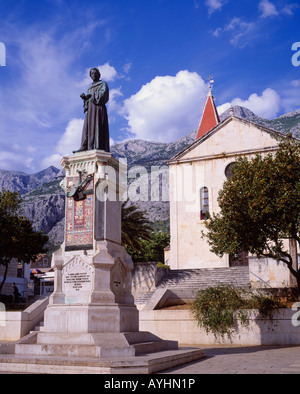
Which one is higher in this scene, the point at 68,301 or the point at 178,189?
the point at 178,189

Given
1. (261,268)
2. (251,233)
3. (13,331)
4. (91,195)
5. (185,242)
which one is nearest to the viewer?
(91,195)

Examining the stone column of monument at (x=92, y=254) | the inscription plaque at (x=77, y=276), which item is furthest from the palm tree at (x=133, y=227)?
the inscription plaque at (x=77, y=276)

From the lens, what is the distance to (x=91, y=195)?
11969mm

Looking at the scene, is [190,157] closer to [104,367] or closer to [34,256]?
[34,256]

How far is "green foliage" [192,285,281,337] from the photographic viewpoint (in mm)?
18328

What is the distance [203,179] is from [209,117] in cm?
1167

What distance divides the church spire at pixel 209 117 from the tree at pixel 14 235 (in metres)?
22.2

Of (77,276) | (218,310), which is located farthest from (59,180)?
(77,276)

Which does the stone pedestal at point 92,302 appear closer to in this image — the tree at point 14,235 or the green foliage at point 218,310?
the green foliage at point 218,310

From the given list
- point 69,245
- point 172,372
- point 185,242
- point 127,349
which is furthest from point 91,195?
point 185,242

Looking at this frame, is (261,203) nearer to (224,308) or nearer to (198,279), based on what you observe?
(224,308)

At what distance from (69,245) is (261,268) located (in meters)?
14.5

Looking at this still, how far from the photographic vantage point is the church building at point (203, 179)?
109 ft
